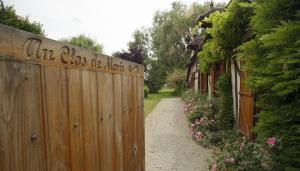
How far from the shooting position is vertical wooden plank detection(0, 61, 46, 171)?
3.05 feet

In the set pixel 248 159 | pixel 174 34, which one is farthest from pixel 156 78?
pixel 248 159

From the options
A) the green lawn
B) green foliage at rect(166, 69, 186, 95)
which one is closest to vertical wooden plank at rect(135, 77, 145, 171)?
the green lawn

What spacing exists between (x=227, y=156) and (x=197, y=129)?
3.56 meters

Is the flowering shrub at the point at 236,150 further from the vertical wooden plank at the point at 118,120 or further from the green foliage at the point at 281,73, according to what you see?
the vertical wooden plank at the point at 118,120

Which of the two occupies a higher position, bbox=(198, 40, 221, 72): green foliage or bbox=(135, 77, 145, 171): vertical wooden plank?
bbox=(198, 40, 221, 72): green foliage

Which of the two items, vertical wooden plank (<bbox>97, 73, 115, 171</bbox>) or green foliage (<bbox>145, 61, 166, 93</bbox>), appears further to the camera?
green foliage (<bbox>145, 61, 166, 93</bbox>)

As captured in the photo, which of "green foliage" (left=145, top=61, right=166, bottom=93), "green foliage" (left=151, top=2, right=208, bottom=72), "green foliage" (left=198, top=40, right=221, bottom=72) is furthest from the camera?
"green foliage" (left=145, top=61, right=166, bottom=93)

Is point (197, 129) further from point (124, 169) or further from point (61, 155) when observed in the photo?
point (61, 155)

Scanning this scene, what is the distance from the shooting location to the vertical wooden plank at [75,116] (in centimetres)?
140

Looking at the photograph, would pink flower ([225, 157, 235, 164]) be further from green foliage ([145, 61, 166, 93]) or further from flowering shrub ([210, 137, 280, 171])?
green foliage ([145, 61, 166, 93])

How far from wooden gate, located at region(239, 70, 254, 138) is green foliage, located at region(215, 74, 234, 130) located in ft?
2.35

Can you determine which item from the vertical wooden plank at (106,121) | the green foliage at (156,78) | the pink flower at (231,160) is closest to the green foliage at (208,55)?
the pink flower at (231,160)

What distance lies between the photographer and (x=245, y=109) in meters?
6.05

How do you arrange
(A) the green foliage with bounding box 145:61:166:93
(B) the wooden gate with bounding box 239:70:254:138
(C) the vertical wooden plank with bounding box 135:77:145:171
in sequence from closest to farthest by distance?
(C) the vertical wooden plank with bounding box 135:77:145:171 < (B) the wooden gate with bounding box 239:70:254:138 < (A) the green foliage with bounding box 145:61:166:93
